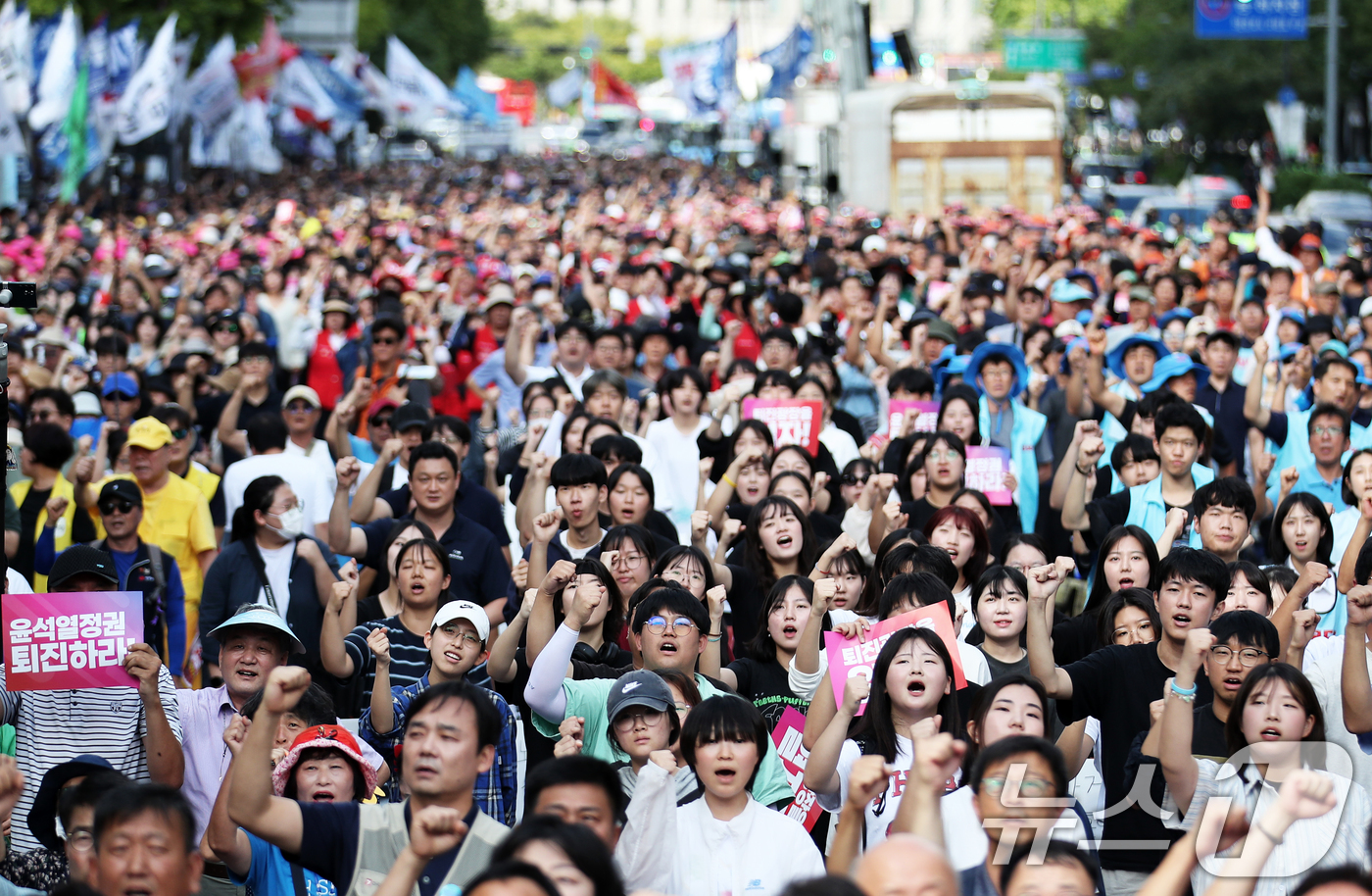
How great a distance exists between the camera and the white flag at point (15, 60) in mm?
24266

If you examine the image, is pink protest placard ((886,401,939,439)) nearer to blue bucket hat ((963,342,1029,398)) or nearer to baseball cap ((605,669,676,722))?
blue bucket hat ((963,342,1029,398))

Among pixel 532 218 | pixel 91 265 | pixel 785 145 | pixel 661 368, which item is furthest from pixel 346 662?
pixel 785 145

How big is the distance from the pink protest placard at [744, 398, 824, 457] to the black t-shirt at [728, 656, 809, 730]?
2.89m

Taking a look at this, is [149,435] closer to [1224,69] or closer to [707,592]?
[707,592]

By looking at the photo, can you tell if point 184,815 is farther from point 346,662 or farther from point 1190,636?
point 1190,636

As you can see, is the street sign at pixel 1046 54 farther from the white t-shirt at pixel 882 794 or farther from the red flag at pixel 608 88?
the white t-shirt at pixel 882 794

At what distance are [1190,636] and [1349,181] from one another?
2963 cm

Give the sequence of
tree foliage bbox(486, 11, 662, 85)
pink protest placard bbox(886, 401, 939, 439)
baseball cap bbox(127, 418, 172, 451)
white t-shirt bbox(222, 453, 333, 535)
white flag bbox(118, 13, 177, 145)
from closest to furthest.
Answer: baseball cap bbox(127, 418, 172, 451), white t-shirt bbox(222, 453, 333, 535), pink protest placard bbox(886, 401, 939, 439), white flag bbox(118, 13, 177, 145), tree foliage bbox(486, 11, 662, 85)

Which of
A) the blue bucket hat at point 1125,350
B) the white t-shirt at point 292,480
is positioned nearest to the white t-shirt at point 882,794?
the white t-shirt at point 292,480

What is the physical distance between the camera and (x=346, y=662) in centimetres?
643

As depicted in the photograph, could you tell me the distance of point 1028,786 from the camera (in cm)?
422

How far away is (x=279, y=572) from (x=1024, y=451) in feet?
13.6

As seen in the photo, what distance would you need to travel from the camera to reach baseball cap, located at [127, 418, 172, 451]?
801cm

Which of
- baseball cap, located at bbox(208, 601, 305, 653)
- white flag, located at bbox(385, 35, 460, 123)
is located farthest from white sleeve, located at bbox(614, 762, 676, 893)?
white flag, located at bbox(385, 35, 460, 123)
